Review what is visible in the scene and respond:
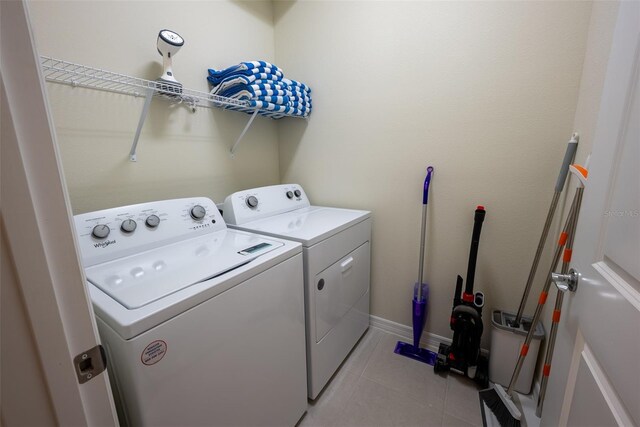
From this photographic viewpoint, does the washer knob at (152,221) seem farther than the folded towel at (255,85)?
No

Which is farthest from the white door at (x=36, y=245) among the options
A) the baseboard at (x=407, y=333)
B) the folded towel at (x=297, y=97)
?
the baseboard at (x=407, y=333)

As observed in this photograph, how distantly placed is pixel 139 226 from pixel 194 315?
582 millimetres

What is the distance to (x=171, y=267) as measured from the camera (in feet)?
3.14

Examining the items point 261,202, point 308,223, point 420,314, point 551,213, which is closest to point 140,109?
point 261,202

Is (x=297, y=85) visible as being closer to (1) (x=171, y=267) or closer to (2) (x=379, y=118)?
(2) (x=379, y=118)

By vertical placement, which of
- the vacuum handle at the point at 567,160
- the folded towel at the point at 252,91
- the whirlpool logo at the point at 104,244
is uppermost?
the folded towel at the point at 252,91

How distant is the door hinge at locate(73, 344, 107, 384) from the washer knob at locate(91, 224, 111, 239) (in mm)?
685

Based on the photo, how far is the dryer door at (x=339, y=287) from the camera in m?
1.38

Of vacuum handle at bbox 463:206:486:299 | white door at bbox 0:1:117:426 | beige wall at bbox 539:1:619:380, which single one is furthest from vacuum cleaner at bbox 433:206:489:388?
white door at bbox 0:1:117:426

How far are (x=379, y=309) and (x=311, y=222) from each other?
98 centimetres

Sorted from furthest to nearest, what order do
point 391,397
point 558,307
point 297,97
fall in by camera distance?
point 297,97 < point 391,397 < point 558,307

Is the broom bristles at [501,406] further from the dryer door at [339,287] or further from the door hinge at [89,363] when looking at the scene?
the door hinge at [89,363]

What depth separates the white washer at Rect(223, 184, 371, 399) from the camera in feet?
4.37

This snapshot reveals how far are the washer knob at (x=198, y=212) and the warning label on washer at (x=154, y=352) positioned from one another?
73 cm
